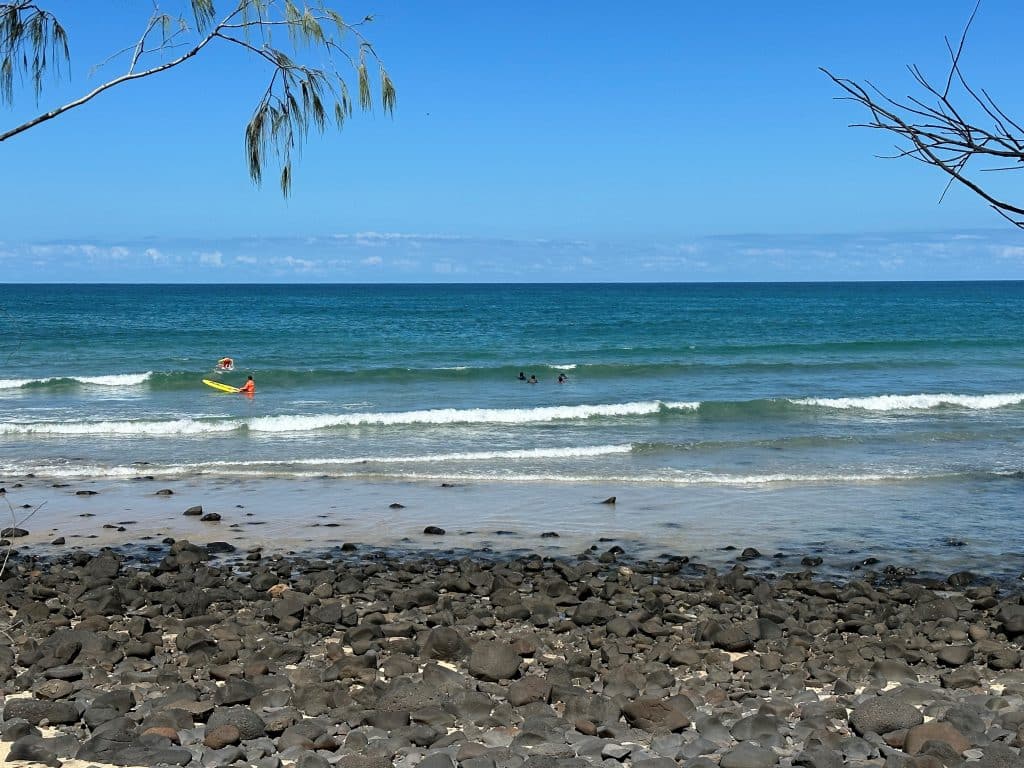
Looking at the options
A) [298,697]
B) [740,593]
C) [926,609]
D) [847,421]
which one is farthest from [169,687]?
[847,421]

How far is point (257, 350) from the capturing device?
140 ft

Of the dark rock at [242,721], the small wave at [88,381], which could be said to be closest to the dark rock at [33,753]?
the dark rock at [242,721]

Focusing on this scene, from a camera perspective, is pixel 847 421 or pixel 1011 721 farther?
pixel 847 421

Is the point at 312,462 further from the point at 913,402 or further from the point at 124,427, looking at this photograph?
the point at 913,402

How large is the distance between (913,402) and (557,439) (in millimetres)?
10655

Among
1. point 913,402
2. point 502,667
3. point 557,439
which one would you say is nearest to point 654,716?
point 502,667

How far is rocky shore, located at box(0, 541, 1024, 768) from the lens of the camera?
6023 millimetres

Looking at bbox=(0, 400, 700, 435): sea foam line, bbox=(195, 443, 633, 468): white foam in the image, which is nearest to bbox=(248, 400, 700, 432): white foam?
bbox=(0, 400, 700, 435): sea foam line

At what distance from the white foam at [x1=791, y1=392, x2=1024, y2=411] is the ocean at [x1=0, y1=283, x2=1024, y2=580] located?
4.5 inches

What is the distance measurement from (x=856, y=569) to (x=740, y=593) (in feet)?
6.20

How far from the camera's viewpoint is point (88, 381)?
31406 mm

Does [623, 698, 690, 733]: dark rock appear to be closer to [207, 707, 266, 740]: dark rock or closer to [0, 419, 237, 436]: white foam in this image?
[207, 707, 266, 740]: dark rock

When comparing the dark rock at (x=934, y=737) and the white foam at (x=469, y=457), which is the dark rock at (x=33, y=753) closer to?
the dark rock at (x=934, y=737)

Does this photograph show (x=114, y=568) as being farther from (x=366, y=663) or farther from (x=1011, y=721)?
(x=1011, y=721)
